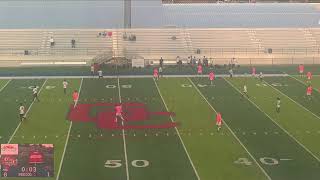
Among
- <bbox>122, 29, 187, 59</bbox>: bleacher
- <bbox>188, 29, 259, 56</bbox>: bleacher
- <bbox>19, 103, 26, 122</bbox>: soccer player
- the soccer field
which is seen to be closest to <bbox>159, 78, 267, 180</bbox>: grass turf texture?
the soccer field

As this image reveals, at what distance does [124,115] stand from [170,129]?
2.67m

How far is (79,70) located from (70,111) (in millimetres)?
11265

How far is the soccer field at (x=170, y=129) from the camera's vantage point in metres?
16.2

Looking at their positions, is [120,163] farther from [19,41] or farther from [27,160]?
[19,41]

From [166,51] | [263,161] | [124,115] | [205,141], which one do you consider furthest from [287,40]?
[263,161]

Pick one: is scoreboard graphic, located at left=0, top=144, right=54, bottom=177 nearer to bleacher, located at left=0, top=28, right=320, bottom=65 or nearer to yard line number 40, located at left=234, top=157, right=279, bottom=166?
yard line number 40, located at left=234, top=157, right=279, bottom=166

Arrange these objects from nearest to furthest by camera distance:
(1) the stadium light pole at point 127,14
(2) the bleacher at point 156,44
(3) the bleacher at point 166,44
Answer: (3) the bleacher at point 166,44, (2) the bleacher at point 156,44, (1) the stadium light pole at point 127,14

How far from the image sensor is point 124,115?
22.1 metres

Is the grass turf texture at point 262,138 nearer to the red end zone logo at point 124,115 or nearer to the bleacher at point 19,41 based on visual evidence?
the red end zone logo at point 124,115

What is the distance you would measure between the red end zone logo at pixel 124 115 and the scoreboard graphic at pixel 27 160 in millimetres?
7741

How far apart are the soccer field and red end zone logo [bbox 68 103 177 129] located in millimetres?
38

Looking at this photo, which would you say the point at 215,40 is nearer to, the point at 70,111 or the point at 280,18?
the point at 280,18

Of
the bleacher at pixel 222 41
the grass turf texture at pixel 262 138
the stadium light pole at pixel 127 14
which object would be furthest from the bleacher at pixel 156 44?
the grass turf texture at pixel 262 138

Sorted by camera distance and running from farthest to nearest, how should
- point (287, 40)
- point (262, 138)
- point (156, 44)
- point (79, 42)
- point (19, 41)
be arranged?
point (287, 40), point (156, 44), point (79, 42), point (19, 41), point (262, 138)
